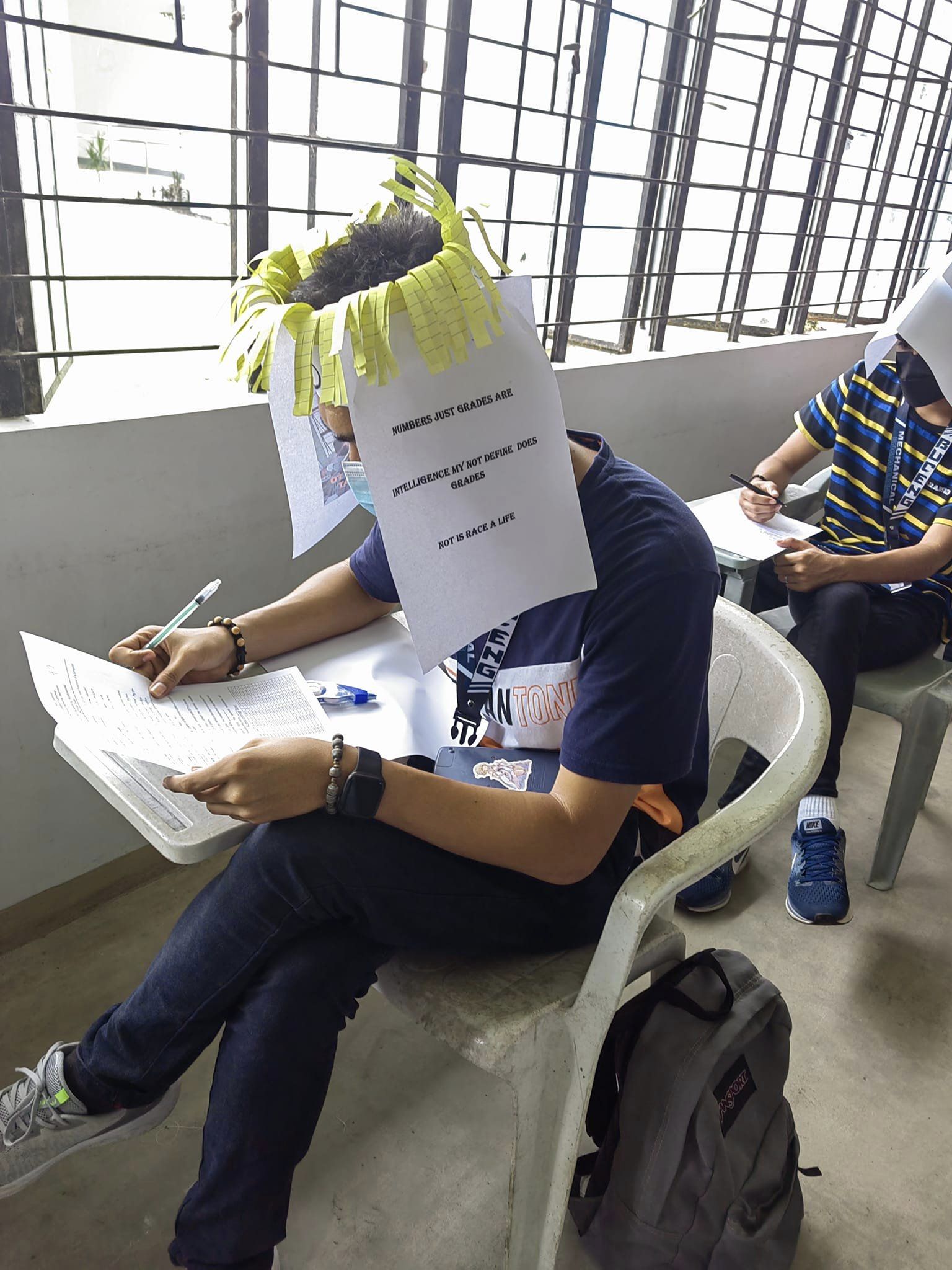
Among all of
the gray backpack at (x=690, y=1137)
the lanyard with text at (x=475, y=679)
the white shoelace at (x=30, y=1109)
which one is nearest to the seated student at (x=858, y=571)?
the gray backpack at (x=690, y=1137)

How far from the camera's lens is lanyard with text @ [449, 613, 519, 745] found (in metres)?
1.11

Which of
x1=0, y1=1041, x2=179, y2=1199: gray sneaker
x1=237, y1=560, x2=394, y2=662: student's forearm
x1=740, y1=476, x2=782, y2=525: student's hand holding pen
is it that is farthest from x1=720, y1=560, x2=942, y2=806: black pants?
x1=0, y1=1041, x2=179, y2=1199: gray sneaker

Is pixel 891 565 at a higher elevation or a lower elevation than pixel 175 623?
lower

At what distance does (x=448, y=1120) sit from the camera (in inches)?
57.7

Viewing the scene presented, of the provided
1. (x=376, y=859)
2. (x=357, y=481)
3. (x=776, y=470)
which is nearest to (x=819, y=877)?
(x=776, y=470)

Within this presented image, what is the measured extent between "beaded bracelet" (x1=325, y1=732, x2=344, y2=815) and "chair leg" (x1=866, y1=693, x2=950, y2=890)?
146cm

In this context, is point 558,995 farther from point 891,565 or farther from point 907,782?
point 891,565

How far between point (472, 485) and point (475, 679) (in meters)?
0.36

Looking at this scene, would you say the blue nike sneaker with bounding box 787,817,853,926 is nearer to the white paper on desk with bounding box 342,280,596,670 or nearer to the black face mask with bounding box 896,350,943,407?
the black face mask with bounding box 896,350,943,407

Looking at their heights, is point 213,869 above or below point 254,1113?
below

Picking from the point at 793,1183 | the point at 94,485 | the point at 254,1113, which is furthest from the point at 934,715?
the point at 94,485

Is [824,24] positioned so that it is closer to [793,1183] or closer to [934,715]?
[934,715]

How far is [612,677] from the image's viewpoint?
94cm

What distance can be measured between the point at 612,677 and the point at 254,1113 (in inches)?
23.5
